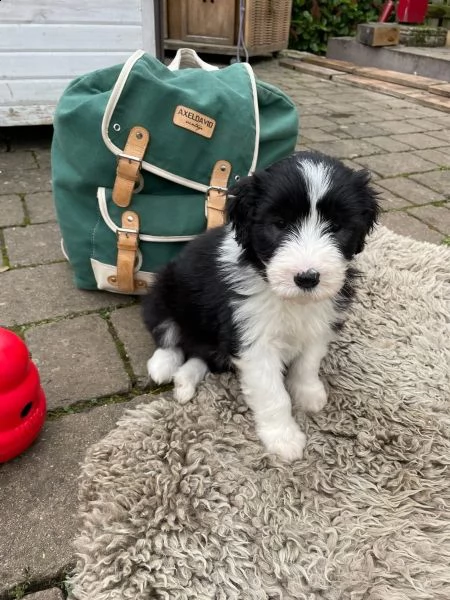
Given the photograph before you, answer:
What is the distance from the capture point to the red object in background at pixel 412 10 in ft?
31.9

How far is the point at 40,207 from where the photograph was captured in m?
3.84

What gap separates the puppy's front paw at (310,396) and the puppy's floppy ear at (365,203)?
0.61m

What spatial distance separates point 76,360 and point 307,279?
1284 mm

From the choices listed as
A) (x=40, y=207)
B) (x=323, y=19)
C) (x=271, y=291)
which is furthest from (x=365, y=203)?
(x=323, y=19)

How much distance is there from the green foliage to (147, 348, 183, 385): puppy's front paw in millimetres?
10388

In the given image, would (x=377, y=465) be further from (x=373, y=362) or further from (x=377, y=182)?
(x=377, y=182)

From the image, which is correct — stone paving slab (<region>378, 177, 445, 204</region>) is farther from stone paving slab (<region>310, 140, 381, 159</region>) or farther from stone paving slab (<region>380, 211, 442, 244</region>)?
stone paving slab (<region>310, 140, 381, 159</region>)

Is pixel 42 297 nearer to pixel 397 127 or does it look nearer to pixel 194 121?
pixel 194 121

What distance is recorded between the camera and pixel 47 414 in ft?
6.86

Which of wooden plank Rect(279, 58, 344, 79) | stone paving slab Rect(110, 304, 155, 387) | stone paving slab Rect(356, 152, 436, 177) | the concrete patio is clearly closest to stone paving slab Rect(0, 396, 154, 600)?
the concrete patio

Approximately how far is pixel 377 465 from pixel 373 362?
0.60 metres

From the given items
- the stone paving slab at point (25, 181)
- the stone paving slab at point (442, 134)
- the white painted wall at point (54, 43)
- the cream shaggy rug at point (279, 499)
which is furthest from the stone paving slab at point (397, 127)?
the cream shaggy rug at point (279, 499)

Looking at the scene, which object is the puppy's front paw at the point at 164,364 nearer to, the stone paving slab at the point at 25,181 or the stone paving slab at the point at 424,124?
the stone paving slab at the point at 25,181

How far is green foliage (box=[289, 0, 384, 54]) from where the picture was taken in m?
10.8
